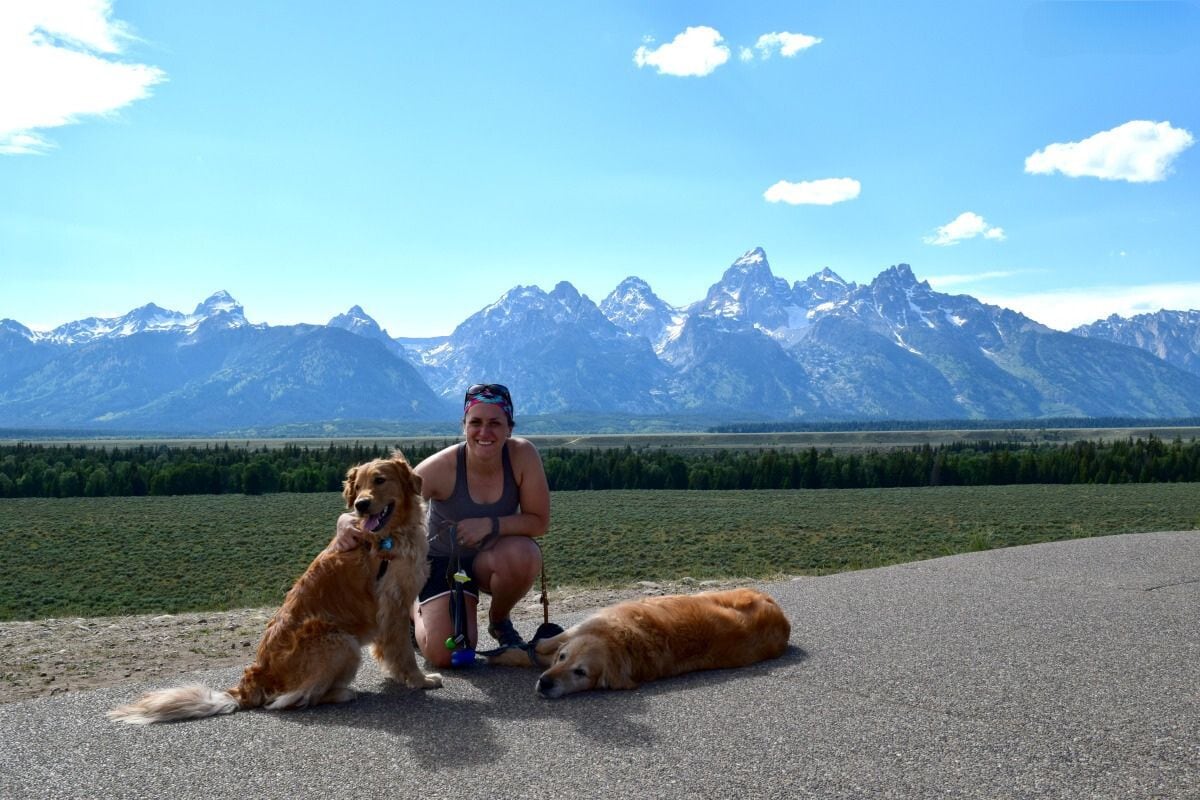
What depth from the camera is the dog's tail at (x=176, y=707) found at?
6.54m

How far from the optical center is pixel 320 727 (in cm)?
632

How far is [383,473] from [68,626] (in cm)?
1054

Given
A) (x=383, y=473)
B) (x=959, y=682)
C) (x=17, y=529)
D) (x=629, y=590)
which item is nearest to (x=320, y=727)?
(x=383, y=473)

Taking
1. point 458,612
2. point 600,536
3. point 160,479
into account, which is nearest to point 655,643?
point 458,612

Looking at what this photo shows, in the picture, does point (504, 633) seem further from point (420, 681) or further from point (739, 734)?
point (739, 734)

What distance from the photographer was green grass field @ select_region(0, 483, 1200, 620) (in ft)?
83.1

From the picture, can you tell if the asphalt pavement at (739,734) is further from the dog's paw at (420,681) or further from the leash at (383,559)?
the leash at (383,559)

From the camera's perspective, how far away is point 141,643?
12.2 meters

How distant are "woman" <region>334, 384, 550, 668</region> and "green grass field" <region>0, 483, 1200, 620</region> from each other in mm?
12984

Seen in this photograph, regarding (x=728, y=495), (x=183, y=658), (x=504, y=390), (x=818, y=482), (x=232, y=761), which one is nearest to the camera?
(x=232, y=761)

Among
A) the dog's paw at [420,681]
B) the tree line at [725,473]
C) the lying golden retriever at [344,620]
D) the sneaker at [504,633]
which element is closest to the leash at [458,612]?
the sneaker at [504,633]

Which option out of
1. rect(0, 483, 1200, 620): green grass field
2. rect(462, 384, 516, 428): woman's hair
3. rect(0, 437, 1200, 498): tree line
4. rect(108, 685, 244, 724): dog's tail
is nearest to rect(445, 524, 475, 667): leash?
rect(462, 384, 516, 428): woman's hair

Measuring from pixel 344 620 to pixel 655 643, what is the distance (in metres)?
2.33

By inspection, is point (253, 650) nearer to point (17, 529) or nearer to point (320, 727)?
point (320, 727)
